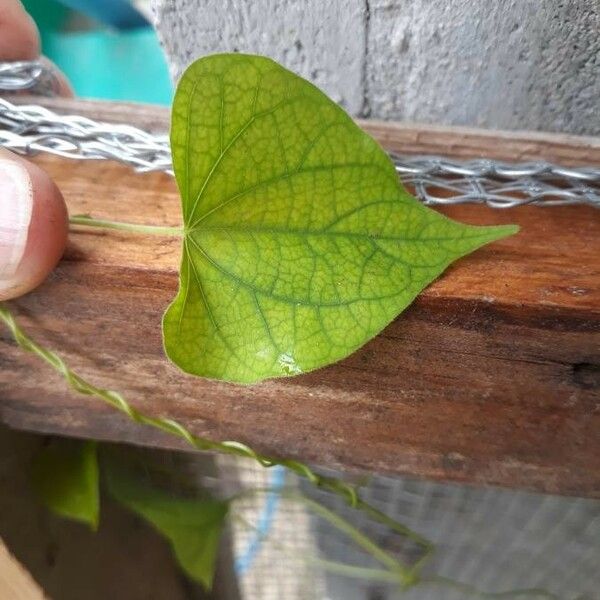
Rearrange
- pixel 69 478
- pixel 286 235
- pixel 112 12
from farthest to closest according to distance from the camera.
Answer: pixel 112 12 < pixel 69 478 < pixel 286 235

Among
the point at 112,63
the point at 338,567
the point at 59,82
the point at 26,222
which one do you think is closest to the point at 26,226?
the point at 26,222

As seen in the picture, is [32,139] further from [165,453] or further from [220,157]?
[165,453]

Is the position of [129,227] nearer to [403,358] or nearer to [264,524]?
[403,358]

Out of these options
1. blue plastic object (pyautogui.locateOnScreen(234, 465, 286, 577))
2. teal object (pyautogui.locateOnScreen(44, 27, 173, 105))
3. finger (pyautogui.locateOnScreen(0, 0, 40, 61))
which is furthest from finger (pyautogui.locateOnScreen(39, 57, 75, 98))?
teal object (pyautogui.locateOnScreen(44, 27, 173, 105))

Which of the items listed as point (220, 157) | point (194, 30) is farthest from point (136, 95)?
point (220, 157)

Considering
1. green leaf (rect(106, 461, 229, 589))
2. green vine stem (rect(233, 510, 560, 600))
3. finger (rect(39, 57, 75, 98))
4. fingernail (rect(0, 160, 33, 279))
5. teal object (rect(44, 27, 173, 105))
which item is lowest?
green vine stem (rect(233, 510, 560, 600))

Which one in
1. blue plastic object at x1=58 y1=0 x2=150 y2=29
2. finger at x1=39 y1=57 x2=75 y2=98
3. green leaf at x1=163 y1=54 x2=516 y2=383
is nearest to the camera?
green leaf at x1=163 y1=54 x2=516 y2=383

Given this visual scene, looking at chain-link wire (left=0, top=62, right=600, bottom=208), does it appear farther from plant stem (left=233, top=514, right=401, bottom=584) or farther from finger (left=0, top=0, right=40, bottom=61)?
plant stem (left=233, top=514, right=401, bottom=584)
